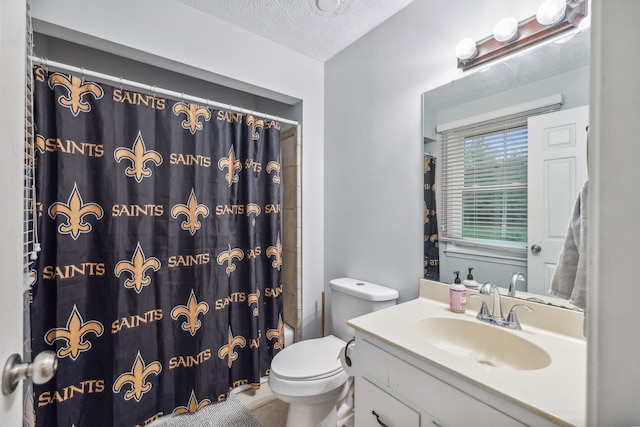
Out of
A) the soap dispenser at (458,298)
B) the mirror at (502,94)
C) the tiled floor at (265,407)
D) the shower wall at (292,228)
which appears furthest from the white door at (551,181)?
the tiled floor at (265,407)

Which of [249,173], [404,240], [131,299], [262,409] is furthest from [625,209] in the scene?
[262,409]

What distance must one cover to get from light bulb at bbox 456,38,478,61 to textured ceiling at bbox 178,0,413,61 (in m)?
0.50

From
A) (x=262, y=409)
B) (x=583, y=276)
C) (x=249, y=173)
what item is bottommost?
(x=262, y=409)

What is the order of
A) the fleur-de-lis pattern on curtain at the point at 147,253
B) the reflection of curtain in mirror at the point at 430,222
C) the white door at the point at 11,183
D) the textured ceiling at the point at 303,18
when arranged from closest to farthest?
the white door at the point at 11,183 → the fleur-de-lis pattern on curtain at the point at 147,253 → the reflection of curtain in mirror at the point at 430,222 → the textured ceiling at the point at 303,18

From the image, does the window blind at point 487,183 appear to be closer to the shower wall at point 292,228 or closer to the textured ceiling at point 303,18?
the textured ceiling at point 303,18

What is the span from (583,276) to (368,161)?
123 cm

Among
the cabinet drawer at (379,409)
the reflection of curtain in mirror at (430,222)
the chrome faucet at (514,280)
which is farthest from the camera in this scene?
the reflection of curtain in mirror at (430,222)

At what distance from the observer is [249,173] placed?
5.68 feet

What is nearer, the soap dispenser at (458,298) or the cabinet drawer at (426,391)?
the cabinet drawer at (426,391)

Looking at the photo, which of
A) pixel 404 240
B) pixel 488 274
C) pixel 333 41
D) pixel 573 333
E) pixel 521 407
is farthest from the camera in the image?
pixel 333 41

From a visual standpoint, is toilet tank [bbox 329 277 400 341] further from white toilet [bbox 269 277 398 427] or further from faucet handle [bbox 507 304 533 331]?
faucet handle [bbox 507 304 533 331]

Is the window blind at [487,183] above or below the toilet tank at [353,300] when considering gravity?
above

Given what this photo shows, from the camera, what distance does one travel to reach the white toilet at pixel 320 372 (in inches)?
50.3

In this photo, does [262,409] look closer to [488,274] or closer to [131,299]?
[131,299]
